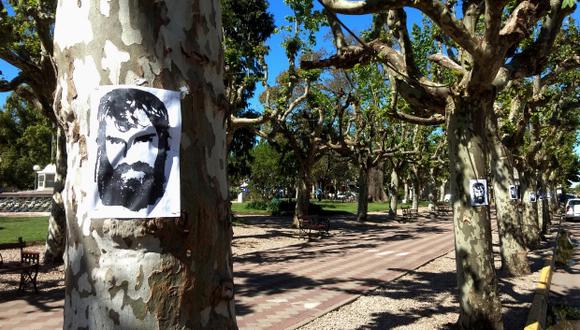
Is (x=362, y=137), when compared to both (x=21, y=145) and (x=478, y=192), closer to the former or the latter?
(x=478, y=192)

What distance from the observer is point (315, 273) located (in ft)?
35.4

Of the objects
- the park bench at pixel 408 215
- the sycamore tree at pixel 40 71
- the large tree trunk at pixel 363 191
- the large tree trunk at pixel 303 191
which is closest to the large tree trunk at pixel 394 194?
the park bench at pixel 408 215

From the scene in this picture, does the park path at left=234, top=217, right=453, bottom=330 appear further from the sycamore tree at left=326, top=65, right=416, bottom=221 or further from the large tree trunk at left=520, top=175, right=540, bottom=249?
the sycamore tree at left=326, top=65, right=416, bottom=221

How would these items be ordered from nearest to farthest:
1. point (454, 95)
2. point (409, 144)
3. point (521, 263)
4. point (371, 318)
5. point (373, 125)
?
point (454, 95) < point (371, 318) < point (521, 263) < point (373, 125) < point (409, 144)

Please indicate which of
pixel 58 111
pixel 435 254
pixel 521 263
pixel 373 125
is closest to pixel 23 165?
pixel 373 125

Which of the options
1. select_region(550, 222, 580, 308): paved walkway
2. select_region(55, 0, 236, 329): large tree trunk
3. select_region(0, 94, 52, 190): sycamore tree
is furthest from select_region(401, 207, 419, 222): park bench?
select_region(0, 94, 52, 190): sycamore tree

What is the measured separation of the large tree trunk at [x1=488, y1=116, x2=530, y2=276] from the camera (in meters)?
10.8

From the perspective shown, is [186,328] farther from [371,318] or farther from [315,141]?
[315,141]

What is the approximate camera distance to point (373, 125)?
2517 cm

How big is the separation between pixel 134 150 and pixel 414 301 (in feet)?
24.4

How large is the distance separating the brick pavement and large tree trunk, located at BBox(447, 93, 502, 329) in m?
2.27

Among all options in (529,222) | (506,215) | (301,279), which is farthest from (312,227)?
(506,215)

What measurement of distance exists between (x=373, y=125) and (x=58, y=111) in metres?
24.1

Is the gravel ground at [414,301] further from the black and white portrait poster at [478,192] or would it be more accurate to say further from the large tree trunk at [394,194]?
the large tree trunk at [394,194]
